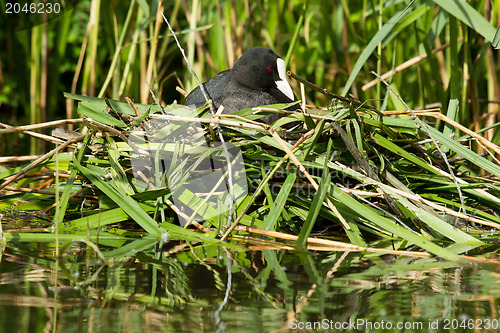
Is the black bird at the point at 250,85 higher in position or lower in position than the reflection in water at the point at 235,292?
higher

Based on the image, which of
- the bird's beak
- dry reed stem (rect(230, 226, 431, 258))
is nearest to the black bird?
the bird's beak

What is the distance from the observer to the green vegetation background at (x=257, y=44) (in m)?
2.43

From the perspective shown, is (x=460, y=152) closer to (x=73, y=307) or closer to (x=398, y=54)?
(x=73, y=307)

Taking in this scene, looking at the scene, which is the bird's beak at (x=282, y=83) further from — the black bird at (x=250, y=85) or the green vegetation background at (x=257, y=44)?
the green vegetation background at (x=257, y=44)

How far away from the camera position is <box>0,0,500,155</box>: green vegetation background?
2.43m

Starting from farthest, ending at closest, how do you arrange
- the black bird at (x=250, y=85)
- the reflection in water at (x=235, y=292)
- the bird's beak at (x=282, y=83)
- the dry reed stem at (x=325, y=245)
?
the bird's beak at (x=282, y=83)
the black bird at (x=250, y=85)
the dry reed stem at (x=325, y=245)
the reflection in water at (x=235, y=292)

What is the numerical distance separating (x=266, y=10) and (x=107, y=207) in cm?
211

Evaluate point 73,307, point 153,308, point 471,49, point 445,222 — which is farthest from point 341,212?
point 471,49

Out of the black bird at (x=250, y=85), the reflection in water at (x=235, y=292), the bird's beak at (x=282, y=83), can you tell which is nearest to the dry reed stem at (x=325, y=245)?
the reflection in water at (x=235, y=292)

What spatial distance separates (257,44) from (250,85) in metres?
1.21

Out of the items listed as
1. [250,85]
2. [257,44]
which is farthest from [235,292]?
[257,44]

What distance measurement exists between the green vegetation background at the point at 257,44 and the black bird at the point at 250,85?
0.20 metres

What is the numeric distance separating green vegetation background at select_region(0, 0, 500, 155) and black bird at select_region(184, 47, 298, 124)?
0.20 meters

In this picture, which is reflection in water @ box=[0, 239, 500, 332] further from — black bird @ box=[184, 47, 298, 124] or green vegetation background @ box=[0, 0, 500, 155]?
green vegetation background @ box=[0, 0, 500, 155]
